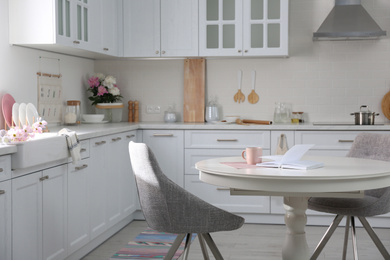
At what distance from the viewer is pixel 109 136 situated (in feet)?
14.0

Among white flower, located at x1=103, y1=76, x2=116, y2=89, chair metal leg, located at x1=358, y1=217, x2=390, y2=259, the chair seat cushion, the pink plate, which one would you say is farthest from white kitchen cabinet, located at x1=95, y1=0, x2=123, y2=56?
chair metal leg, located at x1=358, y1=217, x2=390, y2=259

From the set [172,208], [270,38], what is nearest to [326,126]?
[270,38]

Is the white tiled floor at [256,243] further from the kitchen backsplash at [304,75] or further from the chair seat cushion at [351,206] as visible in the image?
the kitchen backsplash at [304,75]

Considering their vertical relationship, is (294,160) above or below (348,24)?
below

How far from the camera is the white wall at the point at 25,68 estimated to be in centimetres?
385

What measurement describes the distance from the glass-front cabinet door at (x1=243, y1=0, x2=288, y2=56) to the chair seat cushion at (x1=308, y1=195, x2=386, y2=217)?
6.78ft

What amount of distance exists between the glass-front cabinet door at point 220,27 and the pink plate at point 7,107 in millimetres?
1918

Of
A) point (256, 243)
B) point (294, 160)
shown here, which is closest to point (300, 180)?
point (294, 160)

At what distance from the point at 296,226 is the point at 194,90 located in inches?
108

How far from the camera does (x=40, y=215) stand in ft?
10.2

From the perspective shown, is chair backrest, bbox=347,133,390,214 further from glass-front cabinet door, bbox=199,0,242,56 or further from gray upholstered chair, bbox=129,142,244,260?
glass-front cabinet door, bbox=199,0,242,56

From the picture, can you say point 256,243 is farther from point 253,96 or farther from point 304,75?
point 304,75

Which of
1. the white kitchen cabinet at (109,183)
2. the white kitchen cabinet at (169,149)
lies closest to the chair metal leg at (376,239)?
the white kitchen cabinet at (109,183)

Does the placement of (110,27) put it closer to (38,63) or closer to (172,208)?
(38,63)
